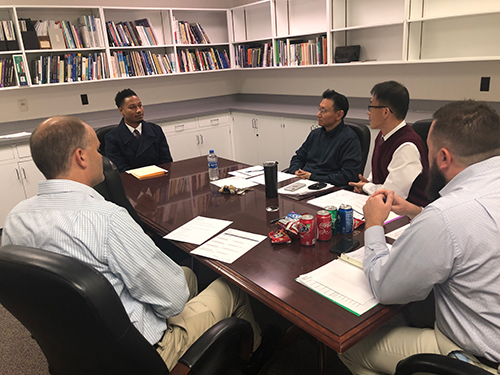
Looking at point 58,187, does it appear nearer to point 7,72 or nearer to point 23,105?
point 7,72

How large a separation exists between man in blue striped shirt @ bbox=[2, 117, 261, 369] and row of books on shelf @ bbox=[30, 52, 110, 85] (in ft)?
10.7

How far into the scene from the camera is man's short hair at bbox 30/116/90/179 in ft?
4.03

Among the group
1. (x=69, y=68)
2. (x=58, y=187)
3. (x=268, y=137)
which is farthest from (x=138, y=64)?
(x=58, y=187)

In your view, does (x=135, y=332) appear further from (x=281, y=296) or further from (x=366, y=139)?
(x=366, y=139)

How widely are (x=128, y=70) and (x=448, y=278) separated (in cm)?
427

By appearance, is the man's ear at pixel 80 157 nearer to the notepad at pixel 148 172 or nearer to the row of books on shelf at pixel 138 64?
the notepad at pixel 148 172

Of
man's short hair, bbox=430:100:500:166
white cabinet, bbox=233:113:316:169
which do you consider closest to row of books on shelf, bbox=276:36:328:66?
white cabinet, bbox=233:113:316:169

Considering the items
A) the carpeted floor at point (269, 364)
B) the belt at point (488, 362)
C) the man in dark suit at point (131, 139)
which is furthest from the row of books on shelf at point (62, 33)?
the belt at point (488, 362)

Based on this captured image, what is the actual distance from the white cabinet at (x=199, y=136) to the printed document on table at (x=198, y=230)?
9.72 ft

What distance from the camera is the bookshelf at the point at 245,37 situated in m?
3.26

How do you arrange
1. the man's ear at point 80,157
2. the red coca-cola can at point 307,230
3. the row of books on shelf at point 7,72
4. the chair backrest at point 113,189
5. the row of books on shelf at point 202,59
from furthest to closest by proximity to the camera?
the row of books on shelf at point 202,59 < the row of books on shelf at point 7,72 < the chair backrest at point 113,189 < the red coca-cola can at point 307,230 < the man's ear at point 80,157

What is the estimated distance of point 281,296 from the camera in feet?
3.90

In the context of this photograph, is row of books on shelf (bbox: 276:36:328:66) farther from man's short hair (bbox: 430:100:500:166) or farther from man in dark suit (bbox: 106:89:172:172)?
man's short hair (bbox: 430:100:500:166)

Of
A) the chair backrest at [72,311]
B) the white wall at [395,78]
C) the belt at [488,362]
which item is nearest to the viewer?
the chair backrest at [72,311]
